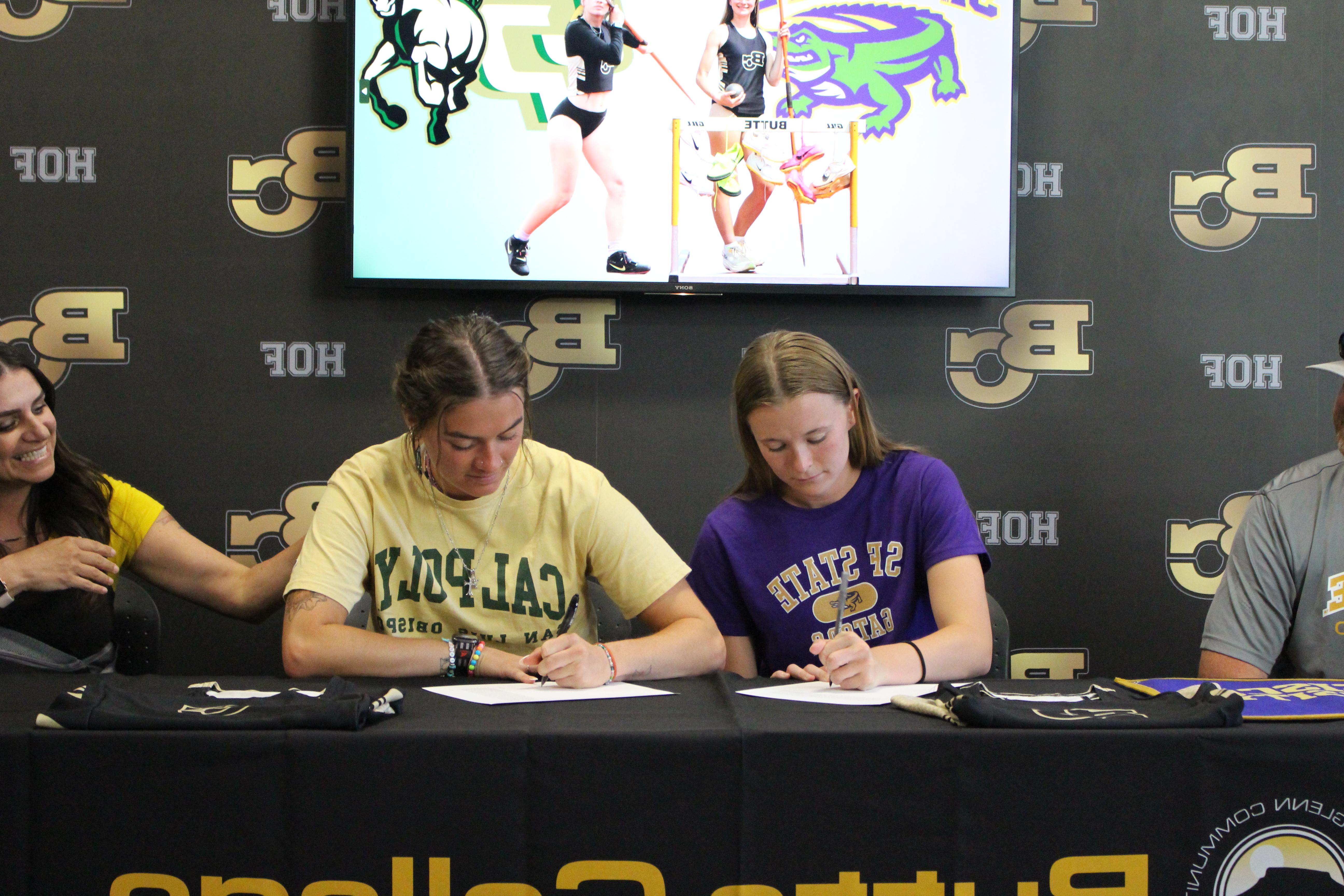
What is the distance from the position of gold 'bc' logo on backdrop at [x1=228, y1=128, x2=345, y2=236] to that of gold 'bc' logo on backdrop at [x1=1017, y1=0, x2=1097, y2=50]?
1.73 meters

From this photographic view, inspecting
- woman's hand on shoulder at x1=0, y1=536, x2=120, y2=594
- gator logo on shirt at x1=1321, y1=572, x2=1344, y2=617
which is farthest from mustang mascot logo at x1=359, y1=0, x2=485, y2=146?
gator logo on shirt at x1=1321, y1=572, x2=1344, y2=617

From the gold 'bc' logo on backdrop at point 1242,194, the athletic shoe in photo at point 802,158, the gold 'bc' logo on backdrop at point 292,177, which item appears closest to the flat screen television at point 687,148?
the athletic shoe in photo at point 802,158

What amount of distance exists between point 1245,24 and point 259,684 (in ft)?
9.02

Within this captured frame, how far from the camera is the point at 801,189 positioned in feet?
8.13

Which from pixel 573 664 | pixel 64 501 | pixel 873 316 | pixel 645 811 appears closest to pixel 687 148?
pixel 873 316

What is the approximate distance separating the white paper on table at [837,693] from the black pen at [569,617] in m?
0.47

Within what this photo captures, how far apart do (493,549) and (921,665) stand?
0.76 m

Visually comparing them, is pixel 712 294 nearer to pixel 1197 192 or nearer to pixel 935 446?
pixel 935 446


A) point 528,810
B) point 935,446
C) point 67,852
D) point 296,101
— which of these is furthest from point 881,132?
point 67,852

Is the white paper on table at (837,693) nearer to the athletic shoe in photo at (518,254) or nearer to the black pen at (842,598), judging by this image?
the black pen at (842,598)

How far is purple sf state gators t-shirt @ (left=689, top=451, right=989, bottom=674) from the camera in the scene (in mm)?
1888

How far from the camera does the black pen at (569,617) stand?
181 centimetres

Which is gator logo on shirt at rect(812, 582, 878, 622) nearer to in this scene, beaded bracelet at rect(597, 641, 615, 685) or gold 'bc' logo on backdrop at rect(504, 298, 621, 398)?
beaded bracelet at rect(597, 641, 615, 685)

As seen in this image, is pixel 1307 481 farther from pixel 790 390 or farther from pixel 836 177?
pixel 836 177
